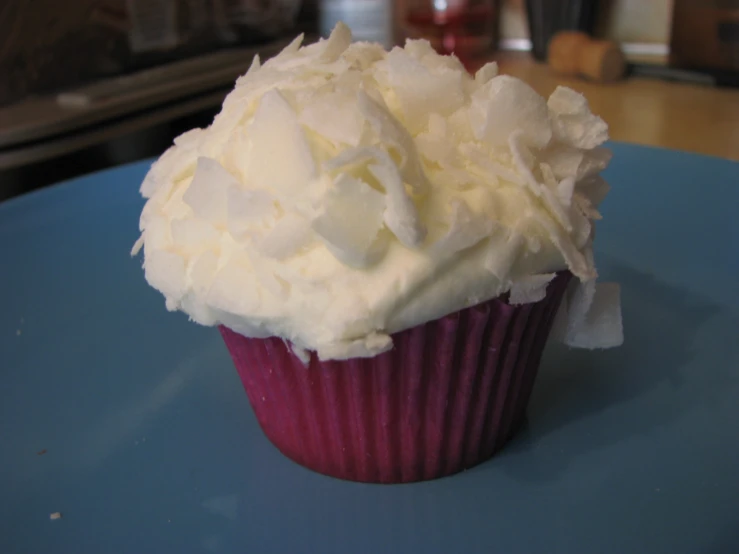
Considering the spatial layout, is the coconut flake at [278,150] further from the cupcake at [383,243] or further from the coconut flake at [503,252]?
the coconut flake at [503,252]

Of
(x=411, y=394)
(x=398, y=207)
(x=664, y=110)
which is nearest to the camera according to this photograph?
(x=398, y=207)

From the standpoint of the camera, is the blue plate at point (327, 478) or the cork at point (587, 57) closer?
the blue plate at point (327, 478)

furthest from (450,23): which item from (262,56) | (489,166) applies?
(489,166)

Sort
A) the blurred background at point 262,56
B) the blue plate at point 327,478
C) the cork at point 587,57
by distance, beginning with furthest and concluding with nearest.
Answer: the cork at point 587,57
the blurred background at point 262,56
the blue plate at point 327,478

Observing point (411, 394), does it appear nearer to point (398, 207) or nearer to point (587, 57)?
point (398, 207)

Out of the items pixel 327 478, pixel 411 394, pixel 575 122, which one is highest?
pixel 575 122

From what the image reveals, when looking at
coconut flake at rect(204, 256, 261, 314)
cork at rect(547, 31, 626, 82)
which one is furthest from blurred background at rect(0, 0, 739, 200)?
coconut flake at rect(204, 256, 261, 314)

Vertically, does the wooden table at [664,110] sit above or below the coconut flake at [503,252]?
below

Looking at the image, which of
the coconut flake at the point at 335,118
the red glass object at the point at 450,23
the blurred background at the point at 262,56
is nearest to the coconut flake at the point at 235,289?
the coconut flake at the point at 335,118
